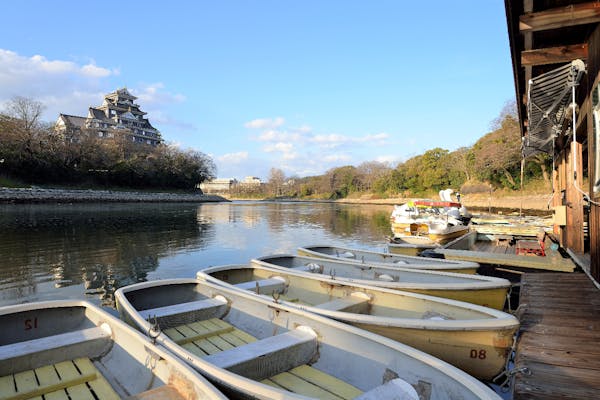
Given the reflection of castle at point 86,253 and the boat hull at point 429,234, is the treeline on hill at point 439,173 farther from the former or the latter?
the reflection of castle at point 86,253

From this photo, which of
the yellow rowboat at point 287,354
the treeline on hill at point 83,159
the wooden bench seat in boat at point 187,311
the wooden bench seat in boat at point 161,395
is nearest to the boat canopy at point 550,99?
the yellow rowboat at point 287,354

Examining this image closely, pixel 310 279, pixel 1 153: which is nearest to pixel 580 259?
pixel 310 279

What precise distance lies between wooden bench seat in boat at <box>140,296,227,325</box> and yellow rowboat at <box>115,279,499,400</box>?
0.01 meters

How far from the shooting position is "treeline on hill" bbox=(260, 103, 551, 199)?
40.0m

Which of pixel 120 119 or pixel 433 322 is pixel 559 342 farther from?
pixel 120 119

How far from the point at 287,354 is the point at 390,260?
15.1 ft

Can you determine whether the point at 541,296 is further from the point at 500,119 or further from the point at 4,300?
the point at 500,119

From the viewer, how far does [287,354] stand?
3.16 metres

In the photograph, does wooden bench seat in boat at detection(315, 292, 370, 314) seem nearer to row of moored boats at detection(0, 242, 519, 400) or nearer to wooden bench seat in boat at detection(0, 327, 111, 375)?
row of moored boats at detection(0, 242, 519, 400)

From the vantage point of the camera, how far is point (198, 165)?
235 ft

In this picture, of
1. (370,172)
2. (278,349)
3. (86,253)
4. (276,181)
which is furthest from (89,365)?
(276,181)

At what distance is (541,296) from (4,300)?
33.0 feet

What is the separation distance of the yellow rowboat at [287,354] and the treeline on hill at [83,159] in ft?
164

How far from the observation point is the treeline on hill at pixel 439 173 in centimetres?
4000
